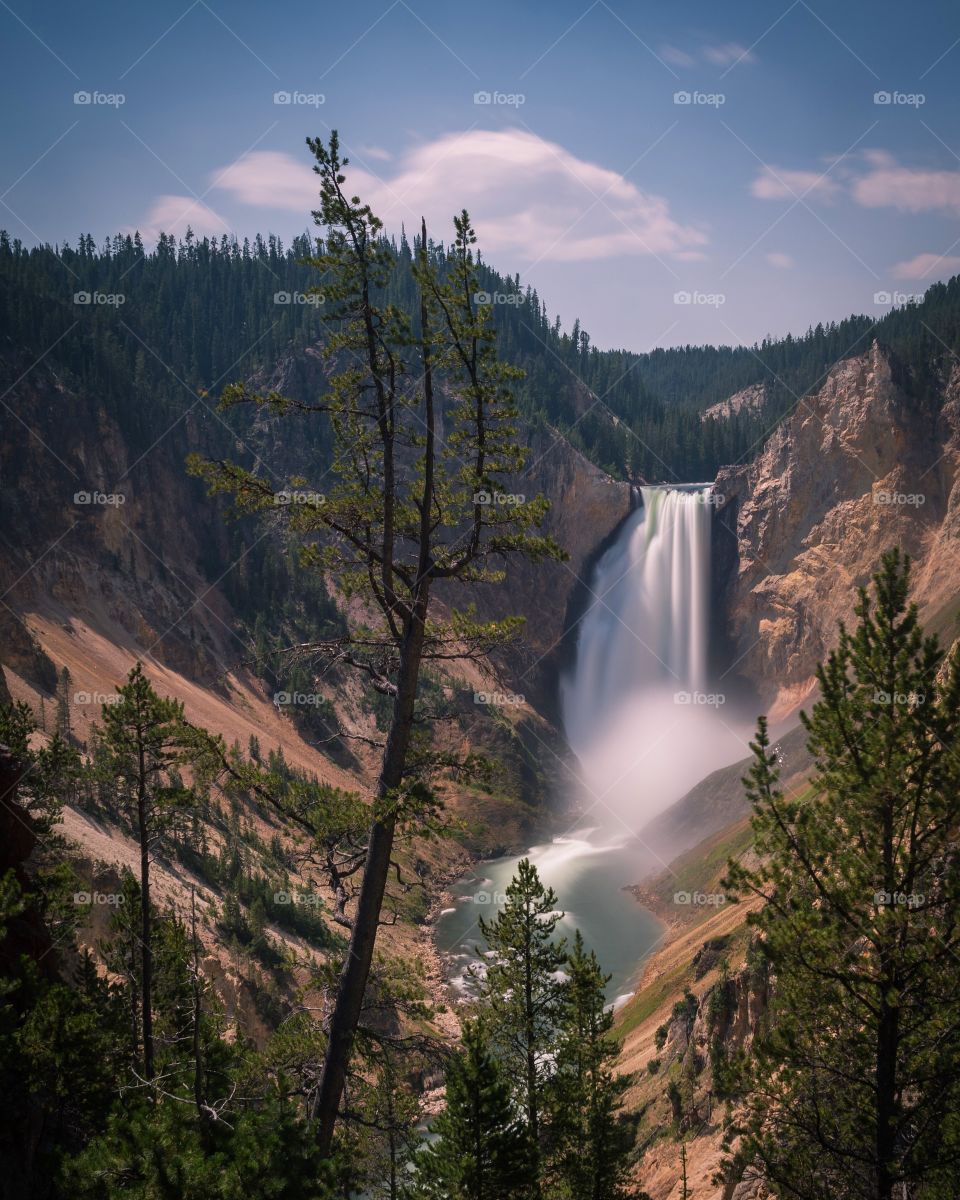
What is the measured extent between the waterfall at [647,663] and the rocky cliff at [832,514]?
393cm

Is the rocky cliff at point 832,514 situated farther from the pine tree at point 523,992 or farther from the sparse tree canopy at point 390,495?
the sparse tree canopy at point 390,495

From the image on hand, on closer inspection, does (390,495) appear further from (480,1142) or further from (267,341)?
(267,341)

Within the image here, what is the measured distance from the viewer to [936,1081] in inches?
395

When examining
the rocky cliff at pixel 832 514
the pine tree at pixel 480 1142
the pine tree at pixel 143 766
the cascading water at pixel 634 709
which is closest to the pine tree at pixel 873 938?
the pine tree at pixel 480 1142

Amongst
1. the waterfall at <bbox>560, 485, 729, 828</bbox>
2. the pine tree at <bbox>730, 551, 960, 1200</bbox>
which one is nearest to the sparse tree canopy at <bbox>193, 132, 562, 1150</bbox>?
the pine tree at <bbox>730, 551, 960, 1200</bbox>

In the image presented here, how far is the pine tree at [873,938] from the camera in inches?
386

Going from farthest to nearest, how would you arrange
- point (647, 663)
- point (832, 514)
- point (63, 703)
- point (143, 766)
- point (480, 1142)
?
point (647, 663)
point (832, 514)
point (63, 703)
point (143, 766)
point (480, 1142)

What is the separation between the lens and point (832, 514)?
255 ft

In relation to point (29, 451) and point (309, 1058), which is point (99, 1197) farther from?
point (29, 451)

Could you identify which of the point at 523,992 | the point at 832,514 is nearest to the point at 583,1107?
the point at 523,992

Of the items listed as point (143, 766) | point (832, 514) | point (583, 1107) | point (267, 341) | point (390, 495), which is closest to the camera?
point (390, 495)

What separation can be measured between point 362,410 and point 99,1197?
901 centimetres

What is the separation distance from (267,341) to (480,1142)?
380ft

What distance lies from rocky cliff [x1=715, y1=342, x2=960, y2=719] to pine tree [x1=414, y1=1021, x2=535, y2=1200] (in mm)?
58212
